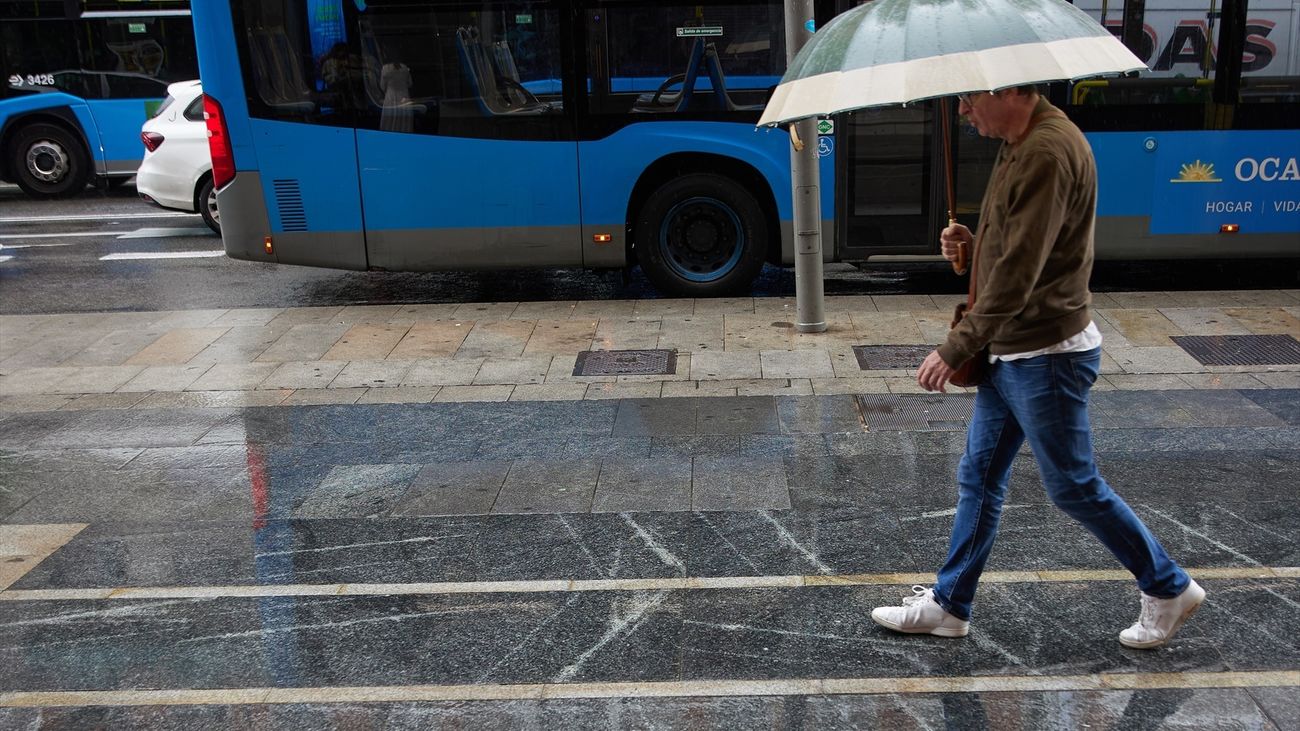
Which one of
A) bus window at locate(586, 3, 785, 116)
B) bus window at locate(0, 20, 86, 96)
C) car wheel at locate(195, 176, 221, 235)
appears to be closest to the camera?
bus window at locate(586, 3, 785, 116)

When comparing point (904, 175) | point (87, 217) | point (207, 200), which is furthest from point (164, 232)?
point (904, 175)

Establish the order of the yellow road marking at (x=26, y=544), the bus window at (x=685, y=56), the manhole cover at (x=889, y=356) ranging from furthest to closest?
1. the bus window at (x=685, y=56)
2. the manhole cover at (x=889, y=356)
3. the yellow road marking at (x=26, y=544)

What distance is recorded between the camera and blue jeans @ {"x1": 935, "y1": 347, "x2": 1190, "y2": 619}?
3.78 m

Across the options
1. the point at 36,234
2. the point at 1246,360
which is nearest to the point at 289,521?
the point at 1246,360

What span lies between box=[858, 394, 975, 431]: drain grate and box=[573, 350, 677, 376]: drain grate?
1.46 meters

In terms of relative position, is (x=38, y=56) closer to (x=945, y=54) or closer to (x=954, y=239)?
(x=954, y=239)

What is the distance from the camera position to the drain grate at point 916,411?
682 cm

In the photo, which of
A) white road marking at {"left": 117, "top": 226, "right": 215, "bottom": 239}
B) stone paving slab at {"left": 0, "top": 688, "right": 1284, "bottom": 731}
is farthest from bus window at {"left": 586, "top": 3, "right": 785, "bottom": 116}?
white road marking at {"left": 117, "top": 226, "right": 215, "bottom": 239}

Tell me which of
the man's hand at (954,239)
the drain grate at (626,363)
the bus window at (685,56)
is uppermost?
the bus window at (685,56)

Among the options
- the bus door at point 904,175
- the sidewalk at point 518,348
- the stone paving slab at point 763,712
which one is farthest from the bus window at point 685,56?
the stone paving slab at point 763,712

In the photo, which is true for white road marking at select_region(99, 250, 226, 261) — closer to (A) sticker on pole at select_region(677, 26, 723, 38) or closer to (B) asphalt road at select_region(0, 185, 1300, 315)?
(B) asphalt road at select_region(0, 185, 1300, 315)

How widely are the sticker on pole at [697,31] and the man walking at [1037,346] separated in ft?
20.2

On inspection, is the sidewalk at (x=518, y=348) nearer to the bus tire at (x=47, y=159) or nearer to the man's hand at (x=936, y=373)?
the man's hand at (x=936, y=373)

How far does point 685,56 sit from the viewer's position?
989 centimetres
